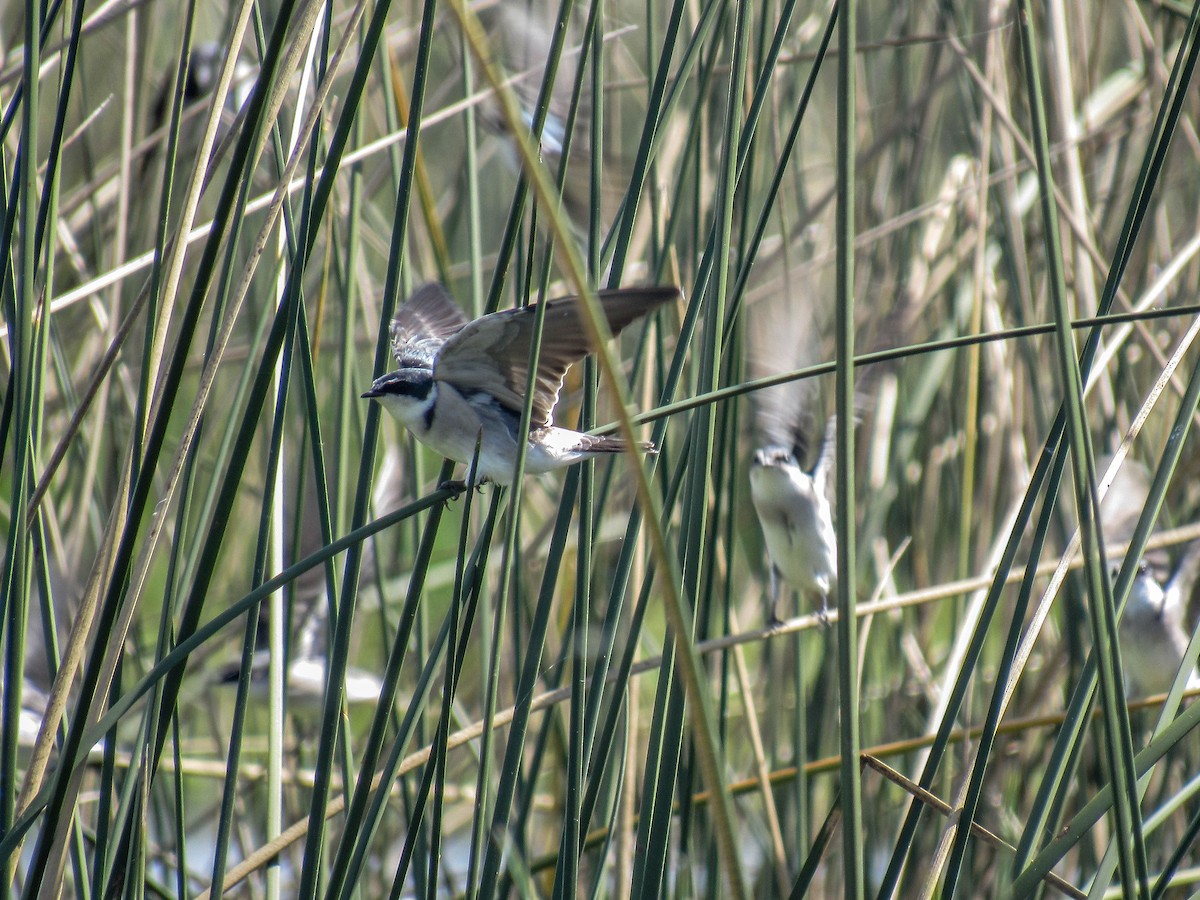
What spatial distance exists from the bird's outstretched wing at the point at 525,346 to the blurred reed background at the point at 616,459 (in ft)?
0.21

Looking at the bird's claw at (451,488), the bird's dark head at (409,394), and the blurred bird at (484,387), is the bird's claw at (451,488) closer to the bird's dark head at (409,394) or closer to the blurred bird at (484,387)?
the blurred bird at (484,387)

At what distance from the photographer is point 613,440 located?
62.6 inches

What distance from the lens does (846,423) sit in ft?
2.56

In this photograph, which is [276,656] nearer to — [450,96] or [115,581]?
[115,581]

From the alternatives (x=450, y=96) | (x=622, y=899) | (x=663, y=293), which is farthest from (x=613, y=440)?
(x=450, y=96)

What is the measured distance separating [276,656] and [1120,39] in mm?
2992

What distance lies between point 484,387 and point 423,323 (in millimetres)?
299

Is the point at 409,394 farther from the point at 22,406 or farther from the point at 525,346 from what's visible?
the point at 22,406

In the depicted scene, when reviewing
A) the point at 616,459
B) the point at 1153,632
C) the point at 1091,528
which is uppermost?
the point at 616,459

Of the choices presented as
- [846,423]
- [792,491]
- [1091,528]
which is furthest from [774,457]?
[846,423]

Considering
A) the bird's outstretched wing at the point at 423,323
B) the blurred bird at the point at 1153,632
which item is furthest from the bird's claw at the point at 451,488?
the blurred bird at the point at 1153,632

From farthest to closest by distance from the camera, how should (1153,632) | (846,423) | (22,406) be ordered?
(1153,632) < (22,406) < (846,423)

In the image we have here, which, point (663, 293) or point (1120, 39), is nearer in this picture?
point (663, 293)

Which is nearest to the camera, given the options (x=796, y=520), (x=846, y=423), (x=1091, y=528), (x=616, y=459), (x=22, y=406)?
(x=846, y=423)
